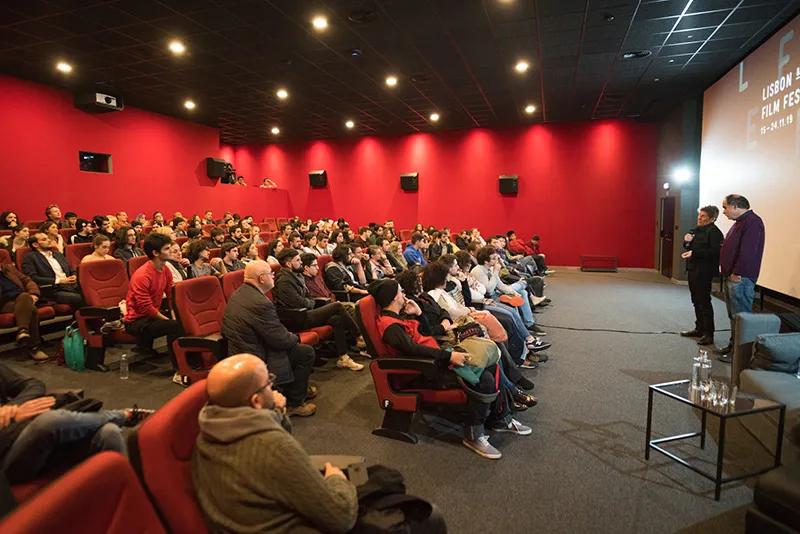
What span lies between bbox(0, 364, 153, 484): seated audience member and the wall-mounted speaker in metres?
12.2

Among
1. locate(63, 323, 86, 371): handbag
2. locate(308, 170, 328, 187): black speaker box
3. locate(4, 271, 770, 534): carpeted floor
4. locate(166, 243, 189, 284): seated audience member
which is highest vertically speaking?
Result: locate(308, 170, 328, 187): black speaker box

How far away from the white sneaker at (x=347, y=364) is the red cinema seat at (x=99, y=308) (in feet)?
6.02

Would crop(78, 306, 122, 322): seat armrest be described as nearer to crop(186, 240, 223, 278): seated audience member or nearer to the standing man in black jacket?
crop(186, 240, 223, 278): seated audience member

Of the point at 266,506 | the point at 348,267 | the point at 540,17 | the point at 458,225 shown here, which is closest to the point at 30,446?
the point at 266,506

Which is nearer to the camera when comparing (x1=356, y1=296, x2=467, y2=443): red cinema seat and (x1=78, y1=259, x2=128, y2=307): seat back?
(x1=356, y1=296, x2=467, y2=443): red cinema seat

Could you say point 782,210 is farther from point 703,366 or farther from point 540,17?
point 703,366

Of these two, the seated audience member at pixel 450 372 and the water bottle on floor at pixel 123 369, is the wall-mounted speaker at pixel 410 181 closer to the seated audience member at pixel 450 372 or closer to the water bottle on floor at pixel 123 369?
the water bottle on floor at pixel 123 369

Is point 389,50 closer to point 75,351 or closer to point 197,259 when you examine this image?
point 197,259

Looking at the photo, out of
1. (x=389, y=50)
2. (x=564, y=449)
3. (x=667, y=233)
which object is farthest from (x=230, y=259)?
(x=667, y=233)

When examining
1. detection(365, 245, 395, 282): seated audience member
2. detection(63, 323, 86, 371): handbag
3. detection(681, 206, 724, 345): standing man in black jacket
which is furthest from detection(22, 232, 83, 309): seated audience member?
detection(681, 206, 724, 345): standing man in black jacket

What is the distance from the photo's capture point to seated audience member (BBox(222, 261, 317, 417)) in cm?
326

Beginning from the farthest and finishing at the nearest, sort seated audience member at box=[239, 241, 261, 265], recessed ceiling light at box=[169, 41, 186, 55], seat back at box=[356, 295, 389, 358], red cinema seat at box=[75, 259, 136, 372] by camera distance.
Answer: recessed ceiling light at box=[169, 41, 186, 55], seated audience member at box=[239, 241, 261, 265], red cinema seat at box=[75, 259, 136, 372], seat back at box=[356, 295, 389, 358]

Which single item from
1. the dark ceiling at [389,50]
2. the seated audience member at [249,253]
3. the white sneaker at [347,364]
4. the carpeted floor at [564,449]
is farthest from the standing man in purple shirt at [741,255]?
the seated audience member at [249,253]

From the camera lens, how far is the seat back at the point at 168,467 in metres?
1.37
